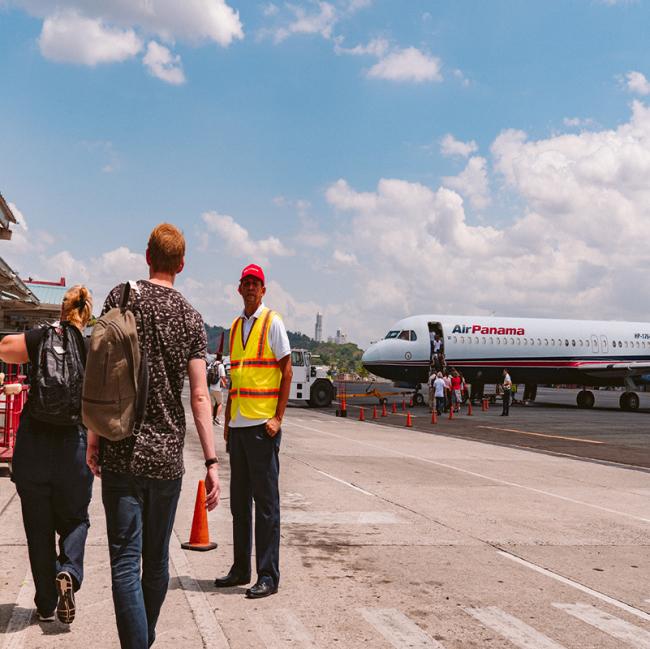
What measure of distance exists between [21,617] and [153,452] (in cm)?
205

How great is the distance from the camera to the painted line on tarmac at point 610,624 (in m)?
4.58

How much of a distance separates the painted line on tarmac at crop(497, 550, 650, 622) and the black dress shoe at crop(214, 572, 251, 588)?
2480 millimetres

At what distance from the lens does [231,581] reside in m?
5.42

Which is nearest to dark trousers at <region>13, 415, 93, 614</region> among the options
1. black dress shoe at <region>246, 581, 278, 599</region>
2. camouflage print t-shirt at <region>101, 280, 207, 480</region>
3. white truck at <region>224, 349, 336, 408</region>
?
camouflage print t-shirt at <region>101, 280, 207, 480</region>

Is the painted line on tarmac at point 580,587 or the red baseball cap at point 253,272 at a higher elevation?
the red baseball cap at point 253,272

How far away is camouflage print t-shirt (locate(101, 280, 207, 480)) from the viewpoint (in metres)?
3.41

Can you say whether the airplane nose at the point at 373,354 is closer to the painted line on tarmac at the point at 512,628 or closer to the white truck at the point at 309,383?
the white truck at the point at 309,383

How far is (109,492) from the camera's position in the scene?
3.42 metres

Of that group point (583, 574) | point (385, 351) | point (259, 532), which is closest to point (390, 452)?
point (583, 574)

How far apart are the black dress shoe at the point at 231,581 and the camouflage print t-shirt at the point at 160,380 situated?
2164 millimetres

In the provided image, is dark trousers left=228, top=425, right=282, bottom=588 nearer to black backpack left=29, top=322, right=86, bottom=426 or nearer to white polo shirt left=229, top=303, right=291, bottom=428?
white polo shirt left=229, top=303, right=291, bottom=428

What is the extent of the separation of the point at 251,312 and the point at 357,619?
2288 millimetres

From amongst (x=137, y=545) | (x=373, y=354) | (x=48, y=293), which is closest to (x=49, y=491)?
(x=137, y=545)

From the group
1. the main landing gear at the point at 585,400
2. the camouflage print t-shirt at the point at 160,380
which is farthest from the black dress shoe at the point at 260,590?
the main landing gear at the point at 585,400
